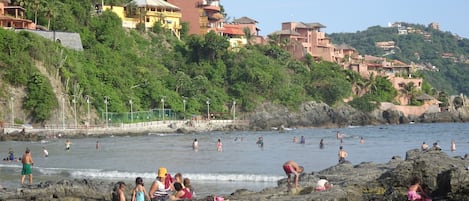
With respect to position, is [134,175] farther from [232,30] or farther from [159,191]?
[232,30]

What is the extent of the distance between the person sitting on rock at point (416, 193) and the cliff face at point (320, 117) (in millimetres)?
65696

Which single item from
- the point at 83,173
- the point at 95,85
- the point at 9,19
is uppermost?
the point at 9,19

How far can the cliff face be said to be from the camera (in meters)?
87.8

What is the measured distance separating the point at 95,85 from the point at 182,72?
56.0 feet

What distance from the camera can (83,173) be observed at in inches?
1220

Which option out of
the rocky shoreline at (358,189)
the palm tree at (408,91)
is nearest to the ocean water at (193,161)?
the rocky shoreline at (358,189)

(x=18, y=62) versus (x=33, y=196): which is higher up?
(x=18, y=62)

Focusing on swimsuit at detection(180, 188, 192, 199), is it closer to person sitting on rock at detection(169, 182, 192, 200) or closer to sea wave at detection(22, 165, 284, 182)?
person sitting on rock at detection(169, 182, 192, 200)

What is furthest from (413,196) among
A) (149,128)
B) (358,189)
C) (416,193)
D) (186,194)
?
(149,128)

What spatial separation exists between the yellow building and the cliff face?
1568 cm

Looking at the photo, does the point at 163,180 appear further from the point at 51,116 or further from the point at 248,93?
the point at 248,93

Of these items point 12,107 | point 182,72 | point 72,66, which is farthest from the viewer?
point 182,72

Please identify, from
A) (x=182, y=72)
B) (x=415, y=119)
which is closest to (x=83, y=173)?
(x=182, y=72)

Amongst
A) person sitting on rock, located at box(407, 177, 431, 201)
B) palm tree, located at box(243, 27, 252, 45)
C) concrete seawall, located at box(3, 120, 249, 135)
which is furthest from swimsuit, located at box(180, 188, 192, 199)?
palm tree, located at box(243, 27, 252, 45)
